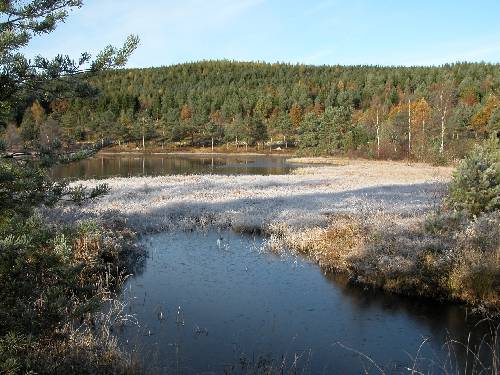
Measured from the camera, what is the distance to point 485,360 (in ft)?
34.4

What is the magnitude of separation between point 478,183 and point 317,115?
330 ft

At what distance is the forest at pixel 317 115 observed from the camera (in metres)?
63.9

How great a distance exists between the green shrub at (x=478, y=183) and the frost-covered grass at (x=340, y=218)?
1654 millimetres

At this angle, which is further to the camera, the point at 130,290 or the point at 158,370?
the point at 130,290

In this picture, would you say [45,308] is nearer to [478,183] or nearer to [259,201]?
Answer: [478,183]

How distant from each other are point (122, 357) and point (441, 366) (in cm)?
646

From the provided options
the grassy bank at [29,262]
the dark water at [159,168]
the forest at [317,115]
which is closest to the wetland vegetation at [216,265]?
the grassy bank at [29,262]

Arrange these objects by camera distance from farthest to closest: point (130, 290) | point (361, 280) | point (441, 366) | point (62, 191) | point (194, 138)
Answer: point (194, 138) → point (361, 280) → point (130, 290) → point (441, 366) → point (62, 191)

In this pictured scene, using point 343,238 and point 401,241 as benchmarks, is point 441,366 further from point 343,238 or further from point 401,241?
point 343,238

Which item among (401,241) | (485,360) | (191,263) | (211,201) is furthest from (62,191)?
(211,201)

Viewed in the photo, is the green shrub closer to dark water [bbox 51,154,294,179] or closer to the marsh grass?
the marsh grass

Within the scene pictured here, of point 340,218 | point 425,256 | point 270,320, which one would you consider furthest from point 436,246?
point 340,218

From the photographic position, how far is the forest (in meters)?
63.9

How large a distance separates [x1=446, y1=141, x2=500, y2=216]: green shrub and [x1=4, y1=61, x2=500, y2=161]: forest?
5.73m
